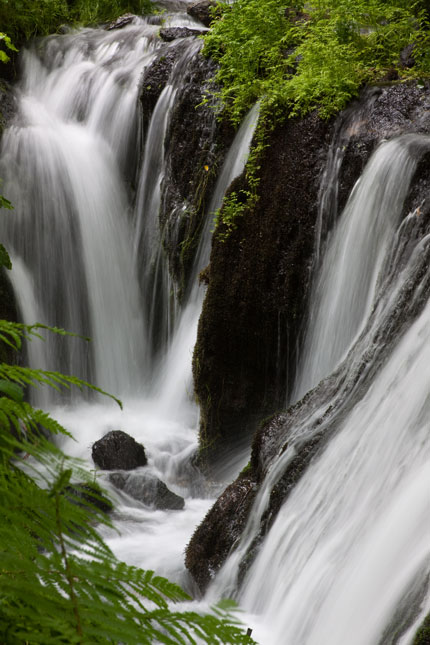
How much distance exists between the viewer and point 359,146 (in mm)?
6234

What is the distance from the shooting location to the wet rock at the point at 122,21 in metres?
13.3

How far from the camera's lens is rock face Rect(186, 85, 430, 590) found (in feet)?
16.1

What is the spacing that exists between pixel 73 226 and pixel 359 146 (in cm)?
507

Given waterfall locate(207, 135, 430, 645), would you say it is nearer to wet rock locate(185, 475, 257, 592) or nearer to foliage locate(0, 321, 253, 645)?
wet rock locate(185, 475, 257, 592)

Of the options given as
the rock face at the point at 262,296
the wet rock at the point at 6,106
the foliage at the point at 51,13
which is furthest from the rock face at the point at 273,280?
the foliage at the point at 51,13

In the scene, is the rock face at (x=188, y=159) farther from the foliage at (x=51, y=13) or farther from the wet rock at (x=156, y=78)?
the foliage at (x=51, y=13)

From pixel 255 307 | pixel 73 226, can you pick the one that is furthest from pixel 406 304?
pixel 73 226

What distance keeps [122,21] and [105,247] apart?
225 inches

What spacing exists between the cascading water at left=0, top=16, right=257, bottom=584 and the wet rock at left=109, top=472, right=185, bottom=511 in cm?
65

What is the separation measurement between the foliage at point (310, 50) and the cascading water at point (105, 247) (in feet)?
2.18

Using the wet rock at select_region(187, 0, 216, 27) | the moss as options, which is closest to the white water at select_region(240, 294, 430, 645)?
the moss

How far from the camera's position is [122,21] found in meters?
13.3

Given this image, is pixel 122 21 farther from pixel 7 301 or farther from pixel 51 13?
pixel 7 301

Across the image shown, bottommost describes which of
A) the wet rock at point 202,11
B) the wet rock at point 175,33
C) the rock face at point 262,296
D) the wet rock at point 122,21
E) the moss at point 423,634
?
the moss at point 423,634
